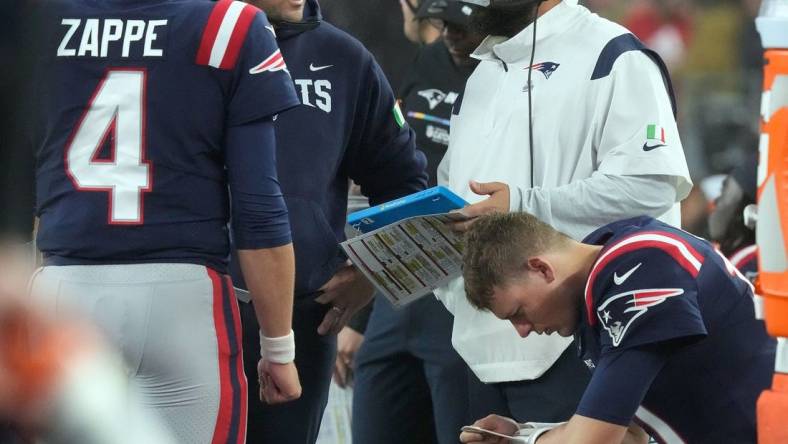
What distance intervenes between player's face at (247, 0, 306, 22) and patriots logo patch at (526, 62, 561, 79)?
0.62 meters

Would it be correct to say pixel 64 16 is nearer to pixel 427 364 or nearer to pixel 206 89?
pixel 206 89

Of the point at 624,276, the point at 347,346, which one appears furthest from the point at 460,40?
the point at 624,276

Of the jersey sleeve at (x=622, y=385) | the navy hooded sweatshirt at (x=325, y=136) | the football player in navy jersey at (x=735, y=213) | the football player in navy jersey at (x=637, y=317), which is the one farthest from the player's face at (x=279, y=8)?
the football player in navy jersey at (x=735, y=213)

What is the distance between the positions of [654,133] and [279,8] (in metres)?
0.97

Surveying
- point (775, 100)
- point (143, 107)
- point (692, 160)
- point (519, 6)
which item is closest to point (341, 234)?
point (519, 6)

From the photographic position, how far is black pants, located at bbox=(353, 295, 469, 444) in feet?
12.1

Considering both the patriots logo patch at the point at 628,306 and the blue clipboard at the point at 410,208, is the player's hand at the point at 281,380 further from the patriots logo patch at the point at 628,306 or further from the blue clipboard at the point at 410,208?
the patriots logo patch at the point at 628,306

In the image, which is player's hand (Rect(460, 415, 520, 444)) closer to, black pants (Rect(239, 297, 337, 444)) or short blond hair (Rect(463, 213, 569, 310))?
short blond hair (Rect(463, 213, 569, 310))

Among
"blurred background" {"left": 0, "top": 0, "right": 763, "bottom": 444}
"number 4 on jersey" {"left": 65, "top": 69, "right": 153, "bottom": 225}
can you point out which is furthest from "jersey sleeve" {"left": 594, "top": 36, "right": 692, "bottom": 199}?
"blurred background" {"left": 0, "top": 0, "right": 763, "bottom": 444}

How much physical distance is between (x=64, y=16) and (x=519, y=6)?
3.71 feet

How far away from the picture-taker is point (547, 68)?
10.3ft

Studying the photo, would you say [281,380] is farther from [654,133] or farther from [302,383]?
[654,133]

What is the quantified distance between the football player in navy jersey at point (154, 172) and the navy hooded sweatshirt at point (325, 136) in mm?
592

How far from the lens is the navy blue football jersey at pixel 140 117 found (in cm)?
260
